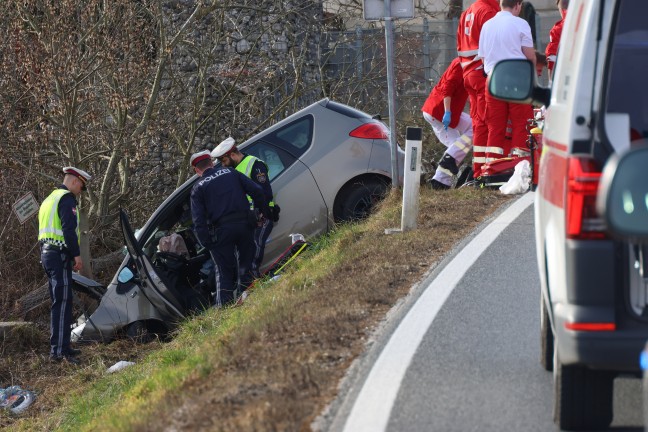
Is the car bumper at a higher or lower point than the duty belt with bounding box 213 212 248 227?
higher

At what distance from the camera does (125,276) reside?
39.5 ft

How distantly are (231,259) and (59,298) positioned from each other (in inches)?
73.3

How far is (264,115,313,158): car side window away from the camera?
12.5 m

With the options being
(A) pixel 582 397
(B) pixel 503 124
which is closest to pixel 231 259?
(B) pixel 503 124

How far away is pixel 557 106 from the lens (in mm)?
4871

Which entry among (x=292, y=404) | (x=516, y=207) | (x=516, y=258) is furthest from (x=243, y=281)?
(x=292, y=404)

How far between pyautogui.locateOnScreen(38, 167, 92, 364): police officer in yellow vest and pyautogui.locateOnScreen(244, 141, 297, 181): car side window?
1.83 meters

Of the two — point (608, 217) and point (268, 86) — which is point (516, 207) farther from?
point (268, 86)

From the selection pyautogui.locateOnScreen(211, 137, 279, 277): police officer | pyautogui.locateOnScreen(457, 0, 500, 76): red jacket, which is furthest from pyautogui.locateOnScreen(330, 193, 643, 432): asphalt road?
pyautogui.locateOnScreen(457, 0, 500, 76): red jacket

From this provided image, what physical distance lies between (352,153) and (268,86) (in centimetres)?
Answer: 706

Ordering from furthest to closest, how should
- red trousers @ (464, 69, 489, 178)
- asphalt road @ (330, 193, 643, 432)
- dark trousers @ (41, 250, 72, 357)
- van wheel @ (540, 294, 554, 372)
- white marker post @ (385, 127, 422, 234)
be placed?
1. red trousers @ (464, 69, 489, 178)
2. dark trousers @ (41, 250, 72, 357)
3. white marker post @ (385, 127, 422, 234)
4. van wheel @ (540, 294, 554, 372)
5. asphalt road @ (330, 193, 643, 432)

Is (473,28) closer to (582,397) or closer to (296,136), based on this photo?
(296,136)

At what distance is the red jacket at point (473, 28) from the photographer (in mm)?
12445

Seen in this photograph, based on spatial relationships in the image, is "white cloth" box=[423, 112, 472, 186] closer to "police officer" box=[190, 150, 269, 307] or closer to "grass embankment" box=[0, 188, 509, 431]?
"grass embankment" box=[0, 188, 509, 431]
